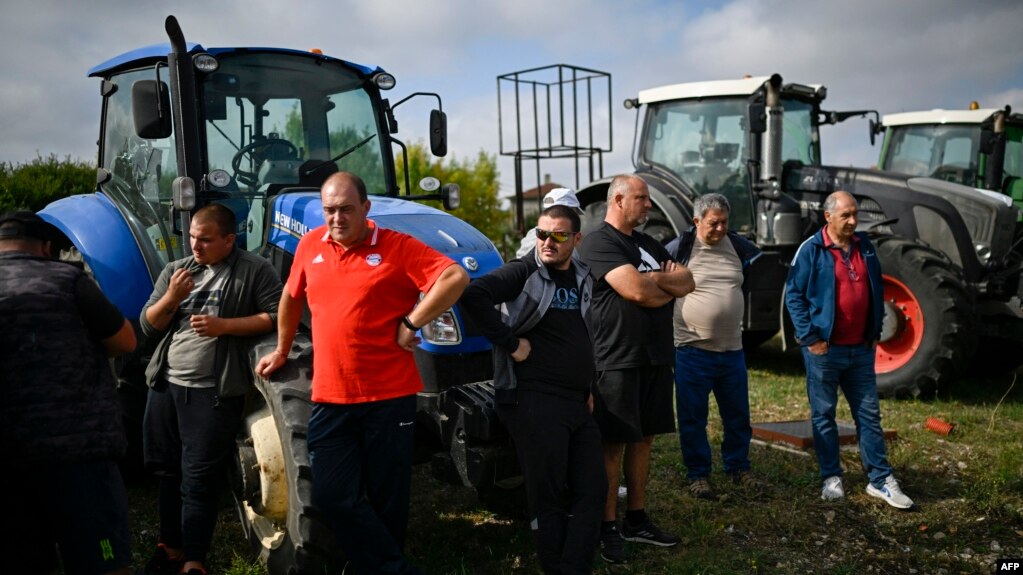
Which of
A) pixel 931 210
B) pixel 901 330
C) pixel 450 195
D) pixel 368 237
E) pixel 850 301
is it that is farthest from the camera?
pixel 931 210

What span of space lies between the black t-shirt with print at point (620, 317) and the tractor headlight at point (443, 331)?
643 mm

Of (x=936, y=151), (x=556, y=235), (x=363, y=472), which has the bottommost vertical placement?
(x=363, y=472)

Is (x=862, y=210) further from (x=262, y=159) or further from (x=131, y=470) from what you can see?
(x=131, y=470)

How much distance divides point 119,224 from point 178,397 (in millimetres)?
1617

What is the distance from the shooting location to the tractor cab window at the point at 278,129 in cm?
459

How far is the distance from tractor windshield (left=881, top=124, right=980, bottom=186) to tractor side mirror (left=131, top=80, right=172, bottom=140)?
8.96 meters

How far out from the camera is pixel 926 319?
744cm

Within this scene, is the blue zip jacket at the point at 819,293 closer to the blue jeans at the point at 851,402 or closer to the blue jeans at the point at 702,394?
the blue jeans at the point at 851,402

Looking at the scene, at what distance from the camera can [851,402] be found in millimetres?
5121

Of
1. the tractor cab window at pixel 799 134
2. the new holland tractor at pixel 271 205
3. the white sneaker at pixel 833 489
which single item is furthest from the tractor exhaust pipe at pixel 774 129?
the new holland tractor at pixel 271 205

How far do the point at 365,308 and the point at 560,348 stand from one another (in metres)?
0.82

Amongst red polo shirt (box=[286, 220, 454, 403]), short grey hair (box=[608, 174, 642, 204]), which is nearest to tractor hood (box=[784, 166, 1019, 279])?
short grey hair (box=[608, 174, 642, 204])

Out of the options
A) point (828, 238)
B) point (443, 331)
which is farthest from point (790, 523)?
point (443, 331)

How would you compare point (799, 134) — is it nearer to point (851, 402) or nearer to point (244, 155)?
point (851, 402)
